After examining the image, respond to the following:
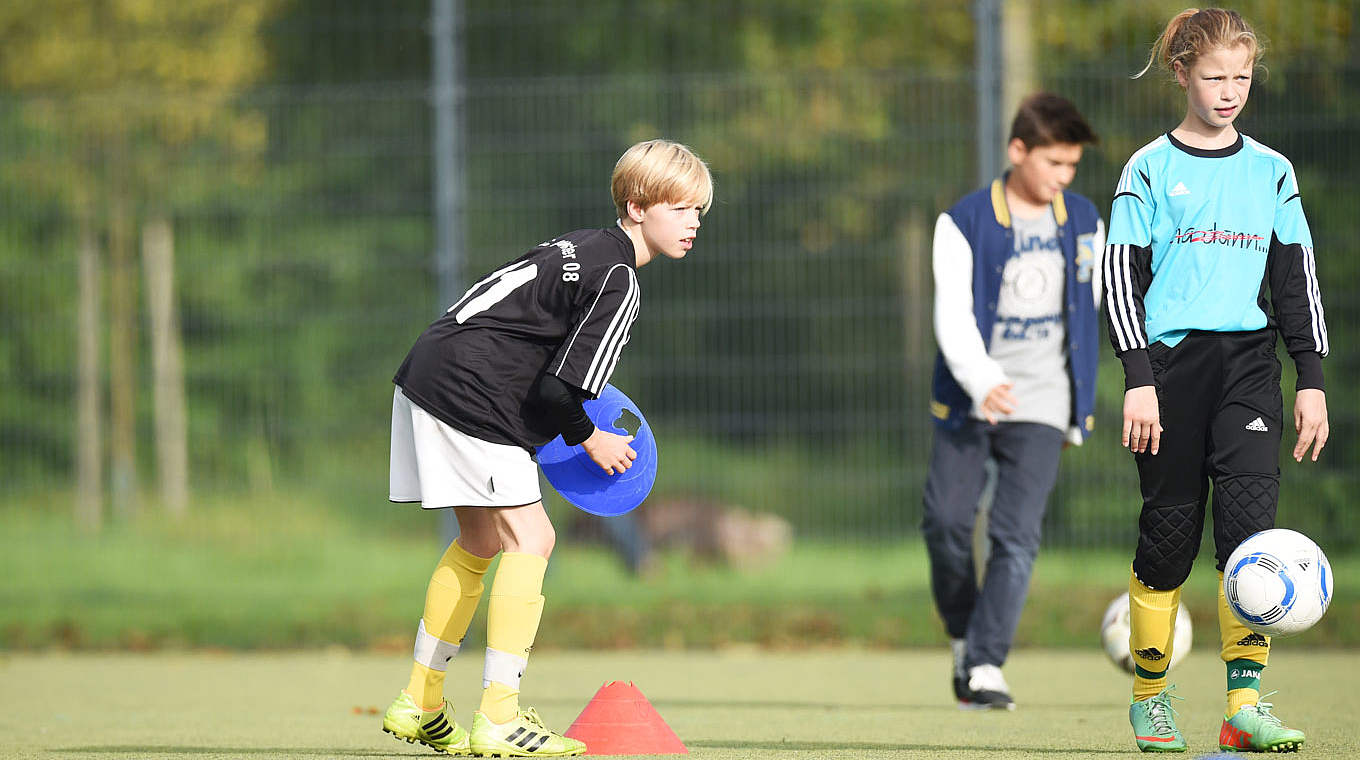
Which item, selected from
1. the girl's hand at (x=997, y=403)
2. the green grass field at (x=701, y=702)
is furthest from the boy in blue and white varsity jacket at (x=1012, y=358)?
the green grass field at (x=701, y=702)

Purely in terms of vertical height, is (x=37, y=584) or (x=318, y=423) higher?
(x=318, y=423)

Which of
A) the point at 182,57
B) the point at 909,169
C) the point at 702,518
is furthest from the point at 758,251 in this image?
the point at 182,57

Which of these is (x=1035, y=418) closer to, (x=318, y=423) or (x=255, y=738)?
(x=255, y=738)

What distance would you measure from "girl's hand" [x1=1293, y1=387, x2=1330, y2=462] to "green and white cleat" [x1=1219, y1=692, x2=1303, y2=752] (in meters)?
0.65

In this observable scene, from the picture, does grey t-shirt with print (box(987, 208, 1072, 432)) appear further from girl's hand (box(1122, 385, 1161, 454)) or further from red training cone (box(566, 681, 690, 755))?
red training cone (box(566, 681, 690, 755))

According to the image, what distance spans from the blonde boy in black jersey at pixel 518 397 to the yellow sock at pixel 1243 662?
162 cm

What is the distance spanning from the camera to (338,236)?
30.0 feet

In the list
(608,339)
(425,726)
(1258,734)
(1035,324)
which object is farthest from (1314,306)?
(425,726)

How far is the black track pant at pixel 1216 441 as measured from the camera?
4461 millimetres

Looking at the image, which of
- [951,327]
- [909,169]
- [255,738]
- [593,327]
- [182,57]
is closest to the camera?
[593,327]

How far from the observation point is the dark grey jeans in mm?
6074

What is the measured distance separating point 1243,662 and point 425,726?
6.91 ft

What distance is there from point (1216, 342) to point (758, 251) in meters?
4.43

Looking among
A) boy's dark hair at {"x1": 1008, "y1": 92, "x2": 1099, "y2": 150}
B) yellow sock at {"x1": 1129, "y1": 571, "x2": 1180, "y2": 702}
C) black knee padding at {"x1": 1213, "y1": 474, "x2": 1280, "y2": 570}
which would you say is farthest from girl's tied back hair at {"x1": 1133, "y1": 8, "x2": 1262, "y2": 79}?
boy's dark hair at {"x1": 1008, "y1": 92, "x2": 1099, "y2": 150}
